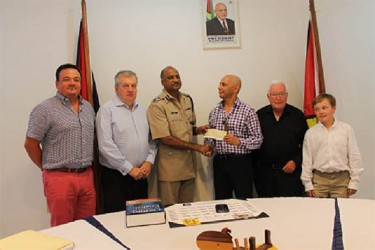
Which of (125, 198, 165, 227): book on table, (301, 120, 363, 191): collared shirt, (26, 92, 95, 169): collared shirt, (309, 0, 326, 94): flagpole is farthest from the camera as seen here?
(309, 0, 326, 94): flagpole

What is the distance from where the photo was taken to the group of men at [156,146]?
221 centimetres

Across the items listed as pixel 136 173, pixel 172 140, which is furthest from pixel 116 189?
pixel 172 140

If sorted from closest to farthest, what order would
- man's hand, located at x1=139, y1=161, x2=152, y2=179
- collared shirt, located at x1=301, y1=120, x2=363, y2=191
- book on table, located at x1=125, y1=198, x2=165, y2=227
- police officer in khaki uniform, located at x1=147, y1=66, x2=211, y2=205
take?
book on table, located at x1=125, y1=198, x2=165, y2=227 → collared shirt, located at x1=301, y1=120, x2=363, y2=191 → man's hand, located at x1=139, y1=161, x2=152, y2=179 → police officer in khaki uniform, located at x1=147, y1=66, x2=211, y2=205

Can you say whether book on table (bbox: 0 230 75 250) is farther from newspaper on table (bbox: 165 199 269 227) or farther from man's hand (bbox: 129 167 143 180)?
man's hand (bbox: 129 167 143 180)

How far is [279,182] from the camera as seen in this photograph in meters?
2.70

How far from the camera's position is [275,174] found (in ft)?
8.89

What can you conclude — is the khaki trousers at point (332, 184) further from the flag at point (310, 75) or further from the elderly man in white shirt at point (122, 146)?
the elderly man in white shirt at point (122, 146)

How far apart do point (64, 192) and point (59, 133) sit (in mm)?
414

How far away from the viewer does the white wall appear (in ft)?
9.28

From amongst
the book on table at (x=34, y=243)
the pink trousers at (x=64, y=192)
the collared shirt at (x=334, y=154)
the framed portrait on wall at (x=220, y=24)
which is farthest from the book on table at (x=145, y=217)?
the framed portrait on wall at (x=220, y=24)

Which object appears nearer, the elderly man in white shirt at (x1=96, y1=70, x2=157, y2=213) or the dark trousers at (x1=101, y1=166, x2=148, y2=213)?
the elderly man in white shirt at (x1=96, y1=70, x2=157, y2=213)

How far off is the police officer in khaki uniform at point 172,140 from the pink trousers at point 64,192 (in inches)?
25.5

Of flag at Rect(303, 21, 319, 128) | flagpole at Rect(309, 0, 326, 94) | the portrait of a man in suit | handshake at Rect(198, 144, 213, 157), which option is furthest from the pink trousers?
flagpole at Rect(309, 0, 326, 94)

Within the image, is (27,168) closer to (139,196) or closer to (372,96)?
(139,196)
